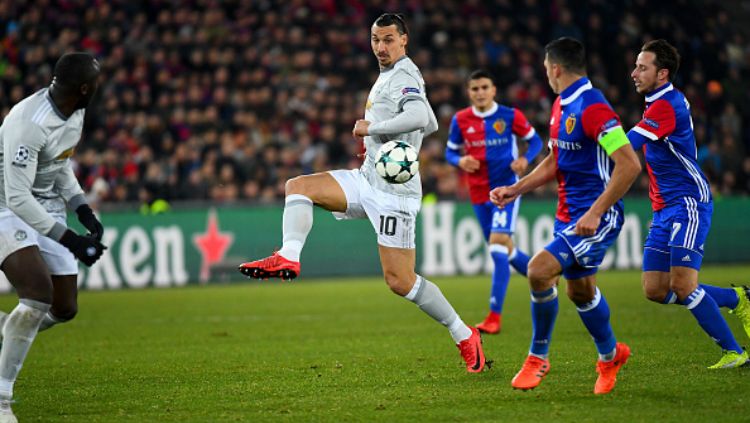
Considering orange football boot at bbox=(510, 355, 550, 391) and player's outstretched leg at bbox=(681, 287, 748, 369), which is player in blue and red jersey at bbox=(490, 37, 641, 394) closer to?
orange football boot at bbox=(510, 355, 550, 391)

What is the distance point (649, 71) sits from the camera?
7508mm

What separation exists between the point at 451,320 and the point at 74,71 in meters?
3.28

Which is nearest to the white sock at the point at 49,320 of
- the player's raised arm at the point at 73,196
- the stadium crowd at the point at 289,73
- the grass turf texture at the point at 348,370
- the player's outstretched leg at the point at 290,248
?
the grass turf texture at the point at 348,370

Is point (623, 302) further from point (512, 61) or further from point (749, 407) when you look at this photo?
point (512, 61)

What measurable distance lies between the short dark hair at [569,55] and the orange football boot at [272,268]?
89.7 inches

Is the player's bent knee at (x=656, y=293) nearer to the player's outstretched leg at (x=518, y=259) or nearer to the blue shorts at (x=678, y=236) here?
the blue shorts at (x=678, y=236)

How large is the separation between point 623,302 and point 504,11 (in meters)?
14.1

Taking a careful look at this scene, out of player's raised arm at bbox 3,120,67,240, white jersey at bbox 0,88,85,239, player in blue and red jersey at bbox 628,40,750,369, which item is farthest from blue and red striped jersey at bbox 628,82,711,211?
player's raised arm at bbox 3,120,67,240

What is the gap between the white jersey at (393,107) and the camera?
769 centimetres

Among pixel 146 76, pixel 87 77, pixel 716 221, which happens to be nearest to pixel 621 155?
pixel 87 77

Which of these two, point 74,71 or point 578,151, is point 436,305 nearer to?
point 578,151

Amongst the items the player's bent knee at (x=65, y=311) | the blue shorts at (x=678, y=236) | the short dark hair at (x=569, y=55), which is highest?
the short dark hair at (x=569, y=55)

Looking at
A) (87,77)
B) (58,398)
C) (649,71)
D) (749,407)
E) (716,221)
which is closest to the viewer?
(749,407)

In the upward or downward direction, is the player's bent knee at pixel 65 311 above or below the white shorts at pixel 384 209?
below
